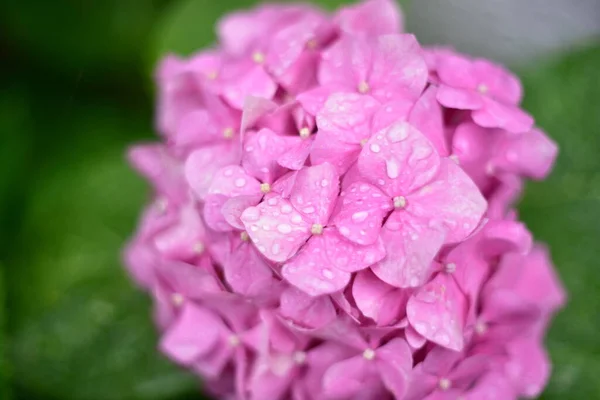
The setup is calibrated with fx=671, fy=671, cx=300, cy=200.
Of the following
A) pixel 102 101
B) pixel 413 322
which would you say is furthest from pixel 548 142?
pixel 102 101

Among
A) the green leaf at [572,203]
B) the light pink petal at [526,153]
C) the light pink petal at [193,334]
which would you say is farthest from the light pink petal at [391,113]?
the green leaf at [572,203]

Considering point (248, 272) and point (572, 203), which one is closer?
point (248, 272)

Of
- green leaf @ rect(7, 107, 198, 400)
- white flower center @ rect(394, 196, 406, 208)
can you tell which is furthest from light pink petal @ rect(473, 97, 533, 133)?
green leaf @ rect(7, 107, 198, 400)

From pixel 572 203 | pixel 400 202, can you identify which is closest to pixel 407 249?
pixel 400 202

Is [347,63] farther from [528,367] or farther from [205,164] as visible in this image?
[528,367]

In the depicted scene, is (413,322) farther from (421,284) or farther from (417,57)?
(417,57)

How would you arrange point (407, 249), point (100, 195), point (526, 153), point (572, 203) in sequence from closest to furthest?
point (407, 249) < point (526, 153) < point (572, 203) < point (100, 195)

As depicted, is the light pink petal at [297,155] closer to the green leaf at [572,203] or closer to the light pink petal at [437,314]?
the light pink petal at [437,314]
